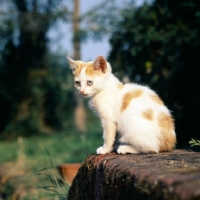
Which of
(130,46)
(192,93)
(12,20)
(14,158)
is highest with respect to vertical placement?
(12,20)

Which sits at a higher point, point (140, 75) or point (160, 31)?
point (160, 31)

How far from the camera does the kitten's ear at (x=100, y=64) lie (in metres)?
3.62

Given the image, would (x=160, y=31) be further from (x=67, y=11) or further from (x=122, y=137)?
(x=67, y=11)

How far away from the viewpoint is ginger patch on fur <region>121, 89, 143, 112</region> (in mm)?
3381

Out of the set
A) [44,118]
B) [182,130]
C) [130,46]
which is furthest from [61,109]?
[182,130]

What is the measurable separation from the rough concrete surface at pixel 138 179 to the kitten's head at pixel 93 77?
62cm

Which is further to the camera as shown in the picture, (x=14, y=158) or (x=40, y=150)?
(x=40, y=150)

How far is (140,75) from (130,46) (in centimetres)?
47

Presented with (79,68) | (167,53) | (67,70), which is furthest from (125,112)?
(67,70)

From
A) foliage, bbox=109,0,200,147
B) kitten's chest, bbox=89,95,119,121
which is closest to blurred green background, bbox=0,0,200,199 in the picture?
foliage, bbox=109,0,200,147

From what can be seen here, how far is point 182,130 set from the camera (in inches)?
196

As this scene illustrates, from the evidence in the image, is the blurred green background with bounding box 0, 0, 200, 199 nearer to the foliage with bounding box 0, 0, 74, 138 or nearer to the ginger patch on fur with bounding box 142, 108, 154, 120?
the foliage with bounding box 0, 0, 74, 138

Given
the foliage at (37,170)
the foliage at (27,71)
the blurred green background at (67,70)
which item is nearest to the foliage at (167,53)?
the blurred green background at (67,70)

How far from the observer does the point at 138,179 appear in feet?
6.94
